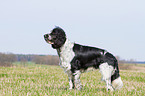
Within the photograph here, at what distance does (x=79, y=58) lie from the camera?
5832 mm

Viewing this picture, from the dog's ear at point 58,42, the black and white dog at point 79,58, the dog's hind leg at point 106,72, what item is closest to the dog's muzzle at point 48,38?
the black and white dog at point 79,58

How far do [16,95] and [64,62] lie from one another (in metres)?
1.63

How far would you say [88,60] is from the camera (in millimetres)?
5863

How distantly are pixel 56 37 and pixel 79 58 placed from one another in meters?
0.93

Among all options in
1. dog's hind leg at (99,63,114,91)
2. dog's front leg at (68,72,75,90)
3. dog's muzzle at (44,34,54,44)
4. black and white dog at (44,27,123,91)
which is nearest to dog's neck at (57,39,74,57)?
black and white dog at (44,27,123,91)

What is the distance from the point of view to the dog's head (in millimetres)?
5636

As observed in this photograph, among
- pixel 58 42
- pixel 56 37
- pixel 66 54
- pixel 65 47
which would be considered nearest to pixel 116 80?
pixel 66 54

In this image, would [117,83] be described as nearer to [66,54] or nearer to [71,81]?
[71,81]

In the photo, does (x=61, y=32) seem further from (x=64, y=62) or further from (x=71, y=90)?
(x=71, y=90)

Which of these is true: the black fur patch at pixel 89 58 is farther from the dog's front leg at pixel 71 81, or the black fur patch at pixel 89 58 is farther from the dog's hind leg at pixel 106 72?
the dog's front leg at pixel 71 81

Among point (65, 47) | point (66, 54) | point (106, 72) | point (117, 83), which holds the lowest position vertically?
point (117, 83)

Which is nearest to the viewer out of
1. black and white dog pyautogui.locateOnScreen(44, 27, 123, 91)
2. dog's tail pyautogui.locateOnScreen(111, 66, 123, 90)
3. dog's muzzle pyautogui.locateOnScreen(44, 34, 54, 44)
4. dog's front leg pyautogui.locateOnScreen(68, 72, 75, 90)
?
dog's muzzle pyautogui.locateOnScreen(44, 34, 54, 44)

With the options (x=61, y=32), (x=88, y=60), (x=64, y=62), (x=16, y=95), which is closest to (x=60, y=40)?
(x=61, y=32)

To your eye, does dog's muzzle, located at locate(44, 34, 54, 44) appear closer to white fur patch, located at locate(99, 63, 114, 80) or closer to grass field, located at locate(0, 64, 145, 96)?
grass field, located at locate(0, 64, 145, 96)
